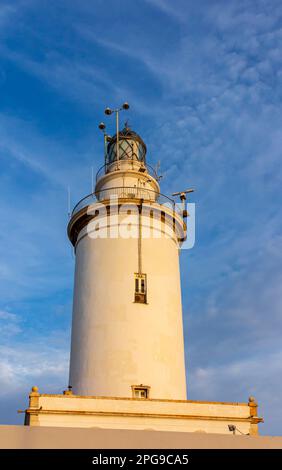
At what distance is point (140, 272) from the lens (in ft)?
78.2

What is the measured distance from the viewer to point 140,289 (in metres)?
23.5

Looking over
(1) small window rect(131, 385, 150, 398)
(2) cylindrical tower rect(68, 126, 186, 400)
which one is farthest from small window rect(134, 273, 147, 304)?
(1) small window rect(131, 385, 150, 398)

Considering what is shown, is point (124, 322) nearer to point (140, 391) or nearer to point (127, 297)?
point (127, 297)

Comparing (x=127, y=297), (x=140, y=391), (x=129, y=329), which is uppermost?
(x=127, y=297)

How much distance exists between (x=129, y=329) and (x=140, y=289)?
1980 millimetres

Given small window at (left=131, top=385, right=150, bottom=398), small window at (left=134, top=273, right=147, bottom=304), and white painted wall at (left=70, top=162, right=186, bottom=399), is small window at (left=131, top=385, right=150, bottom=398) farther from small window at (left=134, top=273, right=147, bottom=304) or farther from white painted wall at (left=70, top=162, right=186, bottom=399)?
small window at (left=134, top=273, right=147, bottom=304)

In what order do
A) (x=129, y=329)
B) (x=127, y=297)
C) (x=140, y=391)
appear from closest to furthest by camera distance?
(x=140, y=391) → (x=129, y=329) → (x=127, y=297)

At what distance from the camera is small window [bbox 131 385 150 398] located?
2128 centimetres

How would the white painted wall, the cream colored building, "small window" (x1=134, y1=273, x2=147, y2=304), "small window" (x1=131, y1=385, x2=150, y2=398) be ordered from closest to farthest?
1. the cream colored building
2. "small window" (x1=131, y1=385, x2=150, y2=398)
3. the white painted wall
4. "small window" (x1=134, y1=273, x2=147, y2=304)

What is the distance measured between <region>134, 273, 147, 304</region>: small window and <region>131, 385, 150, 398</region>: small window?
11.9 ft

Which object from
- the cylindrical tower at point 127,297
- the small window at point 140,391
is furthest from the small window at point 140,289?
the small window at point 140,391

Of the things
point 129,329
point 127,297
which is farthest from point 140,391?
point 127,297

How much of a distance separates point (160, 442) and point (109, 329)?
11.0 metres
